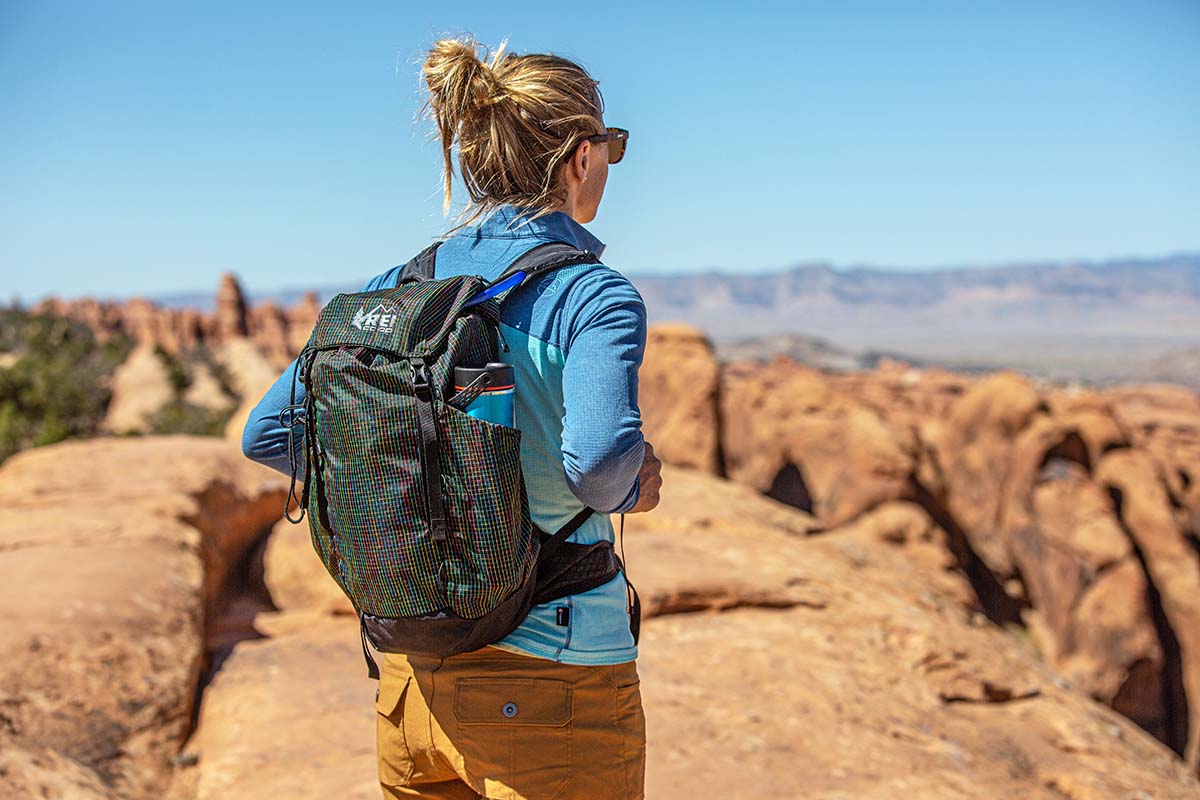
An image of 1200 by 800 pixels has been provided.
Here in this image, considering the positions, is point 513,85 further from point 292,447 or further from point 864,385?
point 864,385

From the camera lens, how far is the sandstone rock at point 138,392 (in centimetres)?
3069

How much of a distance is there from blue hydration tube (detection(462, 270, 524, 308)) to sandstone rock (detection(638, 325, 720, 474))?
41.8ft

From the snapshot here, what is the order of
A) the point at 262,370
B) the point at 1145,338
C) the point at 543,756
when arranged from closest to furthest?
the point at 543,756 → the point at 262,370 → the point at 1145,338

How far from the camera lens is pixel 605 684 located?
188 cm

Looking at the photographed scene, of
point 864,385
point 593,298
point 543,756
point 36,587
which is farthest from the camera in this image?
point 864,385

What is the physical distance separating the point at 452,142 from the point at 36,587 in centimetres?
367

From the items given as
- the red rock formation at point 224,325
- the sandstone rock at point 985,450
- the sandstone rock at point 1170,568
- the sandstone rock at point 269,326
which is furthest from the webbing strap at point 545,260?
the sandstone rock at point 269,326

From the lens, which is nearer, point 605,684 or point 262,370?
point 605,684

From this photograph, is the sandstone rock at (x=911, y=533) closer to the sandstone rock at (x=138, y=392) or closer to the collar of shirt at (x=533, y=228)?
the collar of shirt at (x=533, y=228)

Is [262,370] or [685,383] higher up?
[685,383]

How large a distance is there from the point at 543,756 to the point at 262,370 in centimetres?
4264

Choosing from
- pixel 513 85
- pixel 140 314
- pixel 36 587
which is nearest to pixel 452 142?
pixel 513 85

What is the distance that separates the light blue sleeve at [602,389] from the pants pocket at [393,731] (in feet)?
1.86

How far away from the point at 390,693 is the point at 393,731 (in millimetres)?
72
